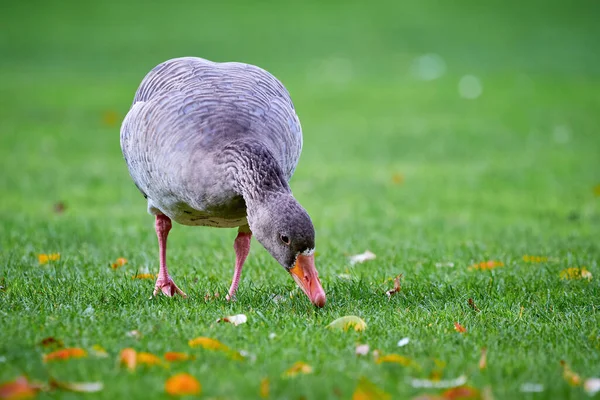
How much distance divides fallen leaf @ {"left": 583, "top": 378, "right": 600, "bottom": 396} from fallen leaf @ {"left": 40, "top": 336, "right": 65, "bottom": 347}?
244 cm

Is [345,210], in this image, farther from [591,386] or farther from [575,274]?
[591,386]

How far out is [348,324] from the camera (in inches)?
175

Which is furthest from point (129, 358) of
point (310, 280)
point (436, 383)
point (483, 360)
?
point (483, 360)

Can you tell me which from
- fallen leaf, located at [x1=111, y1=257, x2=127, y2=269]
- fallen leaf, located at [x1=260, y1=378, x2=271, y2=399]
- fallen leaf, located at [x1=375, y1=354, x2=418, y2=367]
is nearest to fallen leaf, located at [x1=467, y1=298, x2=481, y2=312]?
fallen leaf, located at [x1=375, y1=354, x2=418, y2=367]

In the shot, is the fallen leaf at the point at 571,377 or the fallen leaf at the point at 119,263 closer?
the fallen leaf at the point at 571,377

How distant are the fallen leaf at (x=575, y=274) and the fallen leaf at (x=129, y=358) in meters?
3.48

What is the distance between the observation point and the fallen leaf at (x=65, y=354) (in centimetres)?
372

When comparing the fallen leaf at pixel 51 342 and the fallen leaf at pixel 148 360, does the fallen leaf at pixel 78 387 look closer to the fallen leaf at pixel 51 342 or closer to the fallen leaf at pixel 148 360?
the fallen leaf at pixel 148 360

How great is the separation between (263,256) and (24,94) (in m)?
12.2

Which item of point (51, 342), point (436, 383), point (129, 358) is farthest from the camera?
point (51, 342)

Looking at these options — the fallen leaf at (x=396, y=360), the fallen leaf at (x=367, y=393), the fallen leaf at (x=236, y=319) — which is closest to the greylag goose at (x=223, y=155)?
the fallen leaf at (x=236, y=319)

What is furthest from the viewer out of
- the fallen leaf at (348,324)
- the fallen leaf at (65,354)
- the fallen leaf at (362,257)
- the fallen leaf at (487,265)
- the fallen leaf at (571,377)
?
the fallen leaf at (362,257)

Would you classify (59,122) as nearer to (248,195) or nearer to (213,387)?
(248,195)

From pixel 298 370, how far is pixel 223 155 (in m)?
1.48
